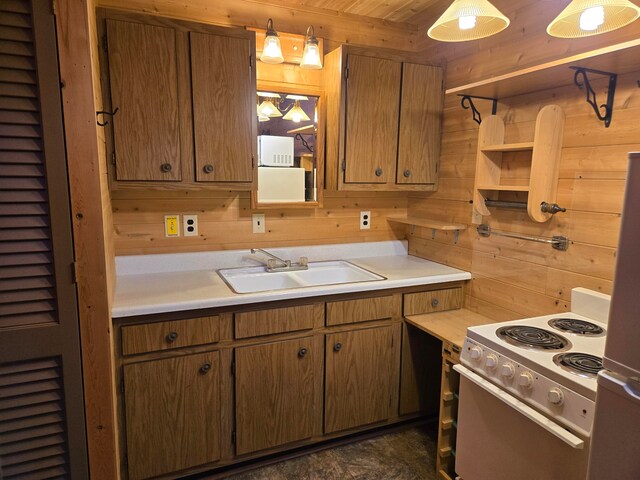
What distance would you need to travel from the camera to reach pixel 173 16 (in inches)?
84.7

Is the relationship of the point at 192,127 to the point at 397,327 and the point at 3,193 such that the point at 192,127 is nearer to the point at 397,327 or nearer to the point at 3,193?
the point at 3,193

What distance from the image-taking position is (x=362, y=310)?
2160mm

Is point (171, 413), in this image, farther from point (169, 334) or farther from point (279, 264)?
point (279, 264)

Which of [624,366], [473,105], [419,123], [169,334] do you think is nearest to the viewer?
[624,366]

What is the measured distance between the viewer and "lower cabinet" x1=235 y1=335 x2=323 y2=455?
1.97 m

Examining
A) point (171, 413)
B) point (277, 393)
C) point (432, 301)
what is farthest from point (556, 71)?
point (171, 413)

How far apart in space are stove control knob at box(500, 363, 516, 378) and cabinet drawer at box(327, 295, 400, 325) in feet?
2.62

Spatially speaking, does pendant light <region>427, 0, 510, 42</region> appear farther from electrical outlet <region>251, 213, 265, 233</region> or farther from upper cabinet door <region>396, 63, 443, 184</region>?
electrical outlet <region>251, 213, 265, 233</region>

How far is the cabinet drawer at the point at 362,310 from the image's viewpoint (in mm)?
2102

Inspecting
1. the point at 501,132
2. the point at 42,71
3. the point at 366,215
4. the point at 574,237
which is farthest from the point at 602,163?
the point at 42,71

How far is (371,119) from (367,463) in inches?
71.6

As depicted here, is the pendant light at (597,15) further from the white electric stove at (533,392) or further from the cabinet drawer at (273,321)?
the cabinet drawer at (273,321)

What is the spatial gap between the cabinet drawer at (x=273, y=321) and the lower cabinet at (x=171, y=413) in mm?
172

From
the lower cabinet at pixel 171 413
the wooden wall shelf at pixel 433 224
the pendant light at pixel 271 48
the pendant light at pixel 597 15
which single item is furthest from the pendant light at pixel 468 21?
the lower cabinet at pixel 171 413
